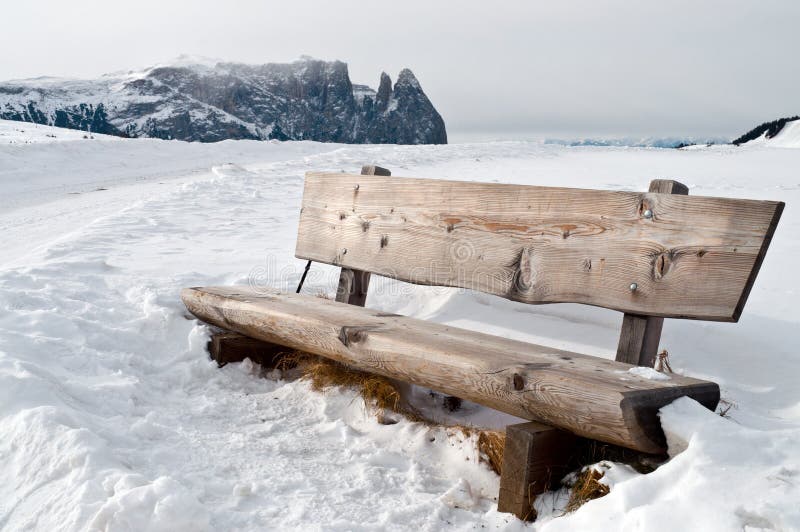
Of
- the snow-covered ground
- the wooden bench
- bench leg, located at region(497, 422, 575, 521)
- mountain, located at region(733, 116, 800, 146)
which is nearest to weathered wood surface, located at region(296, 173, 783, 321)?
the wooden bench

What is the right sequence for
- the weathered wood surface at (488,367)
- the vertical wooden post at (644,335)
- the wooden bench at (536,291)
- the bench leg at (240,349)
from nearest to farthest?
the weathered wood surface at (488,367) → the wooden bench at (536,291) → the vertical wooden post at (644,335) → the bench leg at (240,349)

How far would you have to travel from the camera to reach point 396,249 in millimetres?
3691

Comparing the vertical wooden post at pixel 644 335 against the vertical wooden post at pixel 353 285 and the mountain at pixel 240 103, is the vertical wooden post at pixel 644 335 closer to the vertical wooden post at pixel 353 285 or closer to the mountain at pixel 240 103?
the vertical wooden post at pixel 353 285

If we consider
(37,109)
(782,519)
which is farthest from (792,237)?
(37,109)

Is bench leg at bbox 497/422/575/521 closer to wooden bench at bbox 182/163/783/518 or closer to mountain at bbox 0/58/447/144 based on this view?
wooden bench at bbox 182/163/783/518

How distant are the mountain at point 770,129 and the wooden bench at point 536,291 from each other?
3759 inches

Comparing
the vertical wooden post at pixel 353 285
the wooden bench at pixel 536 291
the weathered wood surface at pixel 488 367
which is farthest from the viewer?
the vertical wooden post at pixel 353 285

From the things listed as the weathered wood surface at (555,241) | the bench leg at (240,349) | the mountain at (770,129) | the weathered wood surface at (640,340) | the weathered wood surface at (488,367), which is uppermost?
the mountain at (770,129)

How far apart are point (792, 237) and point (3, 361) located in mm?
5213

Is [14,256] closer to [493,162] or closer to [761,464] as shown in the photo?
[761,464]

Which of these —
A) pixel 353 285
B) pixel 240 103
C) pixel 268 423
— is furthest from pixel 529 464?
pixel 240 103

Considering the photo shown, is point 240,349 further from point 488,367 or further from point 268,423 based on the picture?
point 488,367

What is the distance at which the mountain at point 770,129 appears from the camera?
9099 centimetres

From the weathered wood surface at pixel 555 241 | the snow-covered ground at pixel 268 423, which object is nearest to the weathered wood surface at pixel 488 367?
the snow-covered ground at pixel 268 423
